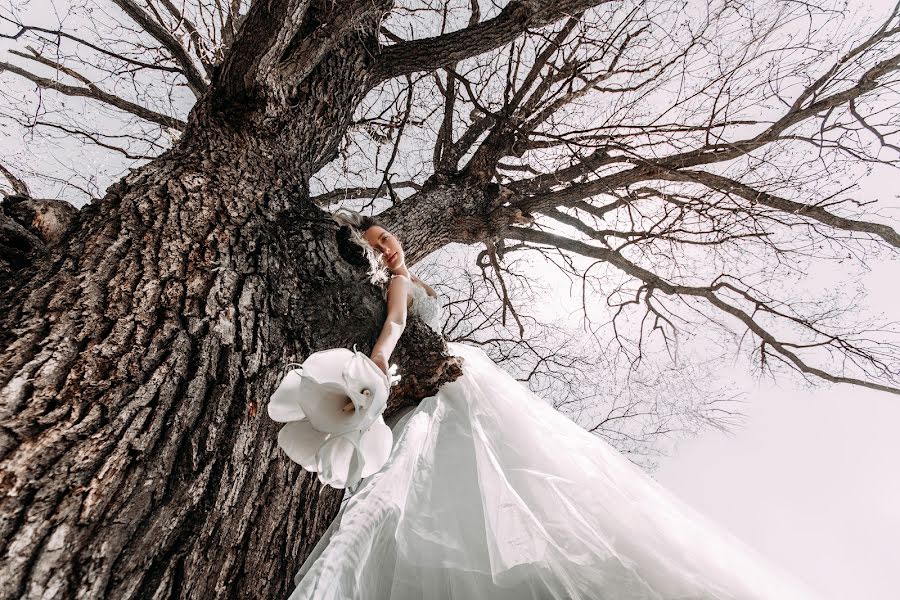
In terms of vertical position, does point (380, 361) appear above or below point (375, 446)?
above

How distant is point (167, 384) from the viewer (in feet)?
3.04

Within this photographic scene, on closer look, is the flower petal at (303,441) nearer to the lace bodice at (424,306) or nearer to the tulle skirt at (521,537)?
the tulle skirt at (521,537)

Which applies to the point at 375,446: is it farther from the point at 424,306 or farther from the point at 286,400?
the point at 424,306

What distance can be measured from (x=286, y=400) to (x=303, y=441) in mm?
99

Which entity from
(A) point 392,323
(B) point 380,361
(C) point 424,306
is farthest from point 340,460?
(C) point 424,306

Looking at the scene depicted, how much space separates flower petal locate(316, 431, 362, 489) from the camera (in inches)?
32.9

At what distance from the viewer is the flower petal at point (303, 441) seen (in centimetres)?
85

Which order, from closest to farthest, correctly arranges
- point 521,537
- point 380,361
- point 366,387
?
point 366,387, point 521,537, point 380,361

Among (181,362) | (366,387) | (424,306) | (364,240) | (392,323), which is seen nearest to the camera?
Answer: (366,387)

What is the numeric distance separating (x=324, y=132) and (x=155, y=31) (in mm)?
1528

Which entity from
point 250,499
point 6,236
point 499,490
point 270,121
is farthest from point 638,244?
point 6,236

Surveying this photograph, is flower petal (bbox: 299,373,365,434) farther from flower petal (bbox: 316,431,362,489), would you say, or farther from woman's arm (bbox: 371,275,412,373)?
woman's arm (bbox: 371,275,412,373)

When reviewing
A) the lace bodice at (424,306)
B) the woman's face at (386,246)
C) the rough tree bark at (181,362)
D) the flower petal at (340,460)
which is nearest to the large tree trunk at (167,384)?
the rough tree bark at (181,362)

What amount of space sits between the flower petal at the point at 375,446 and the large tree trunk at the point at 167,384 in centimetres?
33
